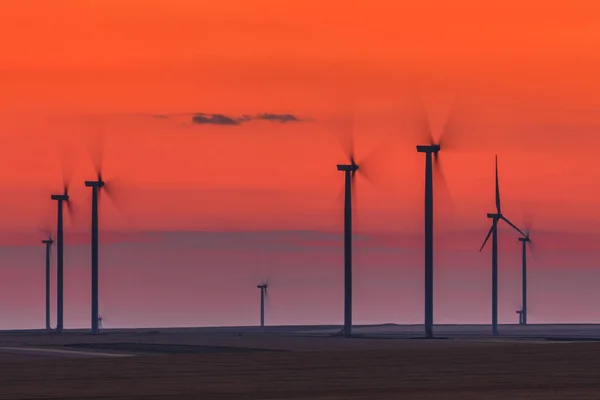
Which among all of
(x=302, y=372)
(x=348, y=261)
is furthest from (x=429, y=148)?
(x=302, y=372)

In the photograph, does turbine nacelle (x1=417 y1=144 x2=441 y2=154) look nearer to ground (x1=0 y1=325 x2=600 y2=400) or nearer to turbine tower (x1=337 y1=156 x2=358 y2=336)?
turbine tower (x1=337 y1=156 x2=358 y2=336)

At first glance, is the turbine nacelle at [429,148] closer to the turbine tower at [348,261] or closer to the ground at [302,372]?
the turbine tower at [348,261]

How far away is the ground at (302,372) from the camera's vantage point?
65.0m

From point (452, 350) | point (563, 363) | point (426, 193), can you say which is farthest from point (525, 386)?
point (426, 193)

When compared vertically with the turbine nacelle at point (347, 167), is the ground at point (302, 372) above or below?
below

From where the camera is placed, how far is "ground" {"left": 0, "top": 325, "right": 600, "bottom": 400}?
65.0 m

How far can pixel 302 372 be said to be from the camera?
270 ft

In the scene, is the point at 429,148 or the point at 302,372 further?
the point at 429,148

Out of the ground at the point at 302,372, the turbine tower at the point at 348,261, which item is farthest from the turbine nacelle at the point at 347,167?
the ground at the point at 302,372

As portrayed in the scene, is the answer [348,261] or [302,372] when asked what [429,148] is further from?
[302,372]

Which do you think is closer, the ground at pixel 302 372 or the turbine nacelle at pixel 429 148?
the ground at pixel 302 372

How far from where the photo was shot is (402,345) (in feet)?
433

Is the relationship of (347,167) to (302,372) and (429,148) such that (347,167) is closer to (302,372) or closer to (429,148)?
(429,148)

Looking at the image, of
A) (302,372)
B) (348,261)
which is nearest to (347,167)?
(348,261)
